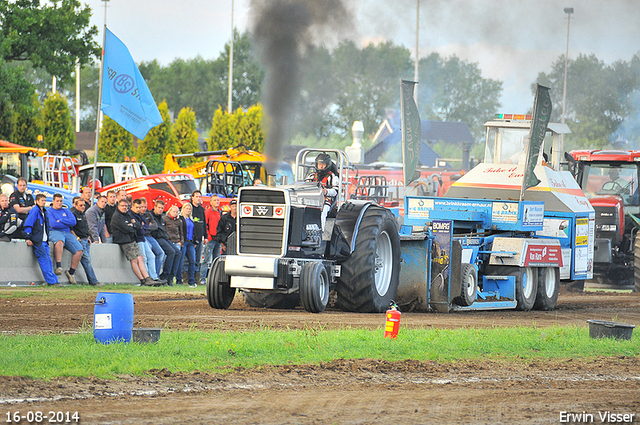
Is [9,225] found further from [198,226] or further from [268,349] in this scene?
[268,349]

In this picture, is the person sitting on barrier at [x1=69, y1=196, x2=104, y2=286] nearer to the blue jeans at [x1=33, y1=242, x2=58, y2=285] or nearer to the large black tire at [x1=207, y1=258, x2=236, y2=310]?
the blue jeans at [x1=33, y1=242, x2=58, y2=285]

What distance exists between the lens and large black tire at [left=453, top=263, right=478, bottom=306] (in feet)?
42.0

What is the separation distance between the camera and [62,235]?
615 inches

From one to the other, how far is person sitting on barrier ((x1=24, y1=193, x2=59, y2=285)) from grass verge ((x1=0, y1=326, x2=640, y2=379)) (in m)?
6.73

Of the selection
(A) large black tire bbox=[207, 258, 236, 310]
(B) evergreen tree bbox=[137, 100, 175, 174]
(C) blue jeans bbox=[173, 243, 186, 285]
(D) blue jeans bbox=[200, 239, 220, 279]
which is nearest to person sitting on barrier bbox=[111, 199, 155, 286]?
(C) blue jeans bbox=[173, 243, 186, 285]

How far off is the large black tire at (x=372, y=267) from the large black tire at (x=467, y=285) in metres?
1.00

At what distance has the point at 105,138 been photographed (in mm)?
43250

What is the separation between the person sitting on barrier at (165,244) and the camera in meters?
17.5

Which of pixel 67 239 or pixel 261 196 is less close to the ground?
pixel 261 196

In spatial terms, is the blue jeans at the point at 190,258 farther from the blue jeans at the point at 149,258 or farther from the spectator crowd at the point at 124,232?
the blue jeans at the point at 149,258

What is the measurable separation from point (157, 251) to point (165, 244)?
0.25m

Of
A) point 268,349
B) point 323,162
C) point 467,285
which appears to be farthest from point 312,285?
point 268,349

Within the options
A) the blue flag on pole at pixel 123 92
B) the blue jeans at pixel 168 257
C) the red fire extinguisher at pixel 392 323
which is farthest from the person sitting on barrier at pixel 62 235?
the red fire extinguisher at pixel 392 323

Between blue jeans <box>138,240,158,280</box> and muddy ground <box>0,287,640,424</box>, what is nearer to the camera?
muddy ground <box>0,287,640,424</box>
